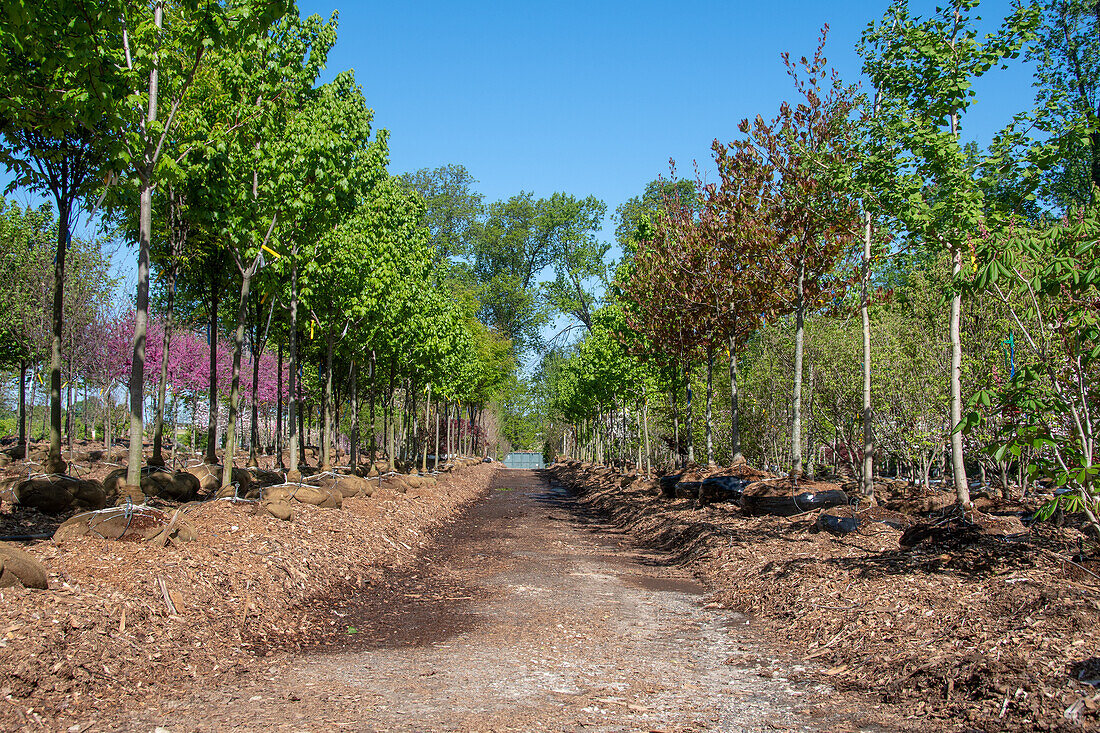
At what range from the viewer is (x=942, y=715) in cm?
416

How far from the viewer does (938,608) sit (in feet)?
18.5

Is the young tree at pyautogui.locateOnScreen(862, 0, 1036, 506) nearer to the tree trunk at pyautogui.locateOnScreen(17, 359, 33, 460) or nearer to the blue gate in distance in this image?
the tree trunk at pyautogui.locateOnScreen(17, 359, 33, 460)

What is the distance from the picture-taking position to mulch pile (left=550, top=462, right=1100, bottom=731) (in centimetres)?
408

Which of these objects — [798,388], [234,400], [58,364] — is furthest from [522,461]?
[58,364]

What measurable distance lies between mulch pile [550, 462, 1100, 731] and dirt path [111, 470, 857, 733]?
48cm

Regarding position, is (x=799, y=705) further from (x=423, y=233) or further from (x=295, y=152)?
(x=423, y=233)

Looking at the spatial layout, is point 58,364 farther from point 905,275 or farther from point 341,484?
point 905,275

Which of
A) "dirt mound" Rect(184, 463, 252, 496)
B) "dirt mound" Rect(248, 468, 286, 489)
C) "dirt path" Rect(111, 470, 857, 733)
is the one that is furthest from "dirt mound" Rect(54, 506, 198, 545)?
"dirt mound" Rect(248, 468, 286, 489)

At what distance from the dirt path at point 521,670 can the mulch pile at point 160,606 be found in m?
0.35

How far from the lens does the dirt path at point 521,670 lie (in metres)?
4.19

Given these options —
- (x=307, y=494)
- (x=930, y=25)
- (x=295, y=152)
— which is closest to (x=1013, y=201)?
(x=930, y=25)

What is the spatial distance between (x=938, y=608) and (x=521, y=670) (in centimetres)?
325

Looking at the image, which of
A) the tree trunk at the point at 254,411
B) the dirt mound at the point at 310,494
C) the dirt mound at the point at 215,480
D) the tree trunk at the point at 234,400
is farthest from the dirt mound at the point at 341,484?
the tree trunk at the point at 254,411

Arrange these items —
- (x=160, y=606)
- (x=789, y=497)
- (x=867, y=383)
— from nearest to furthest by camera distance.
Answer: (x=160, y=606) → (x=867, y=383) → (x=789, y=497)
